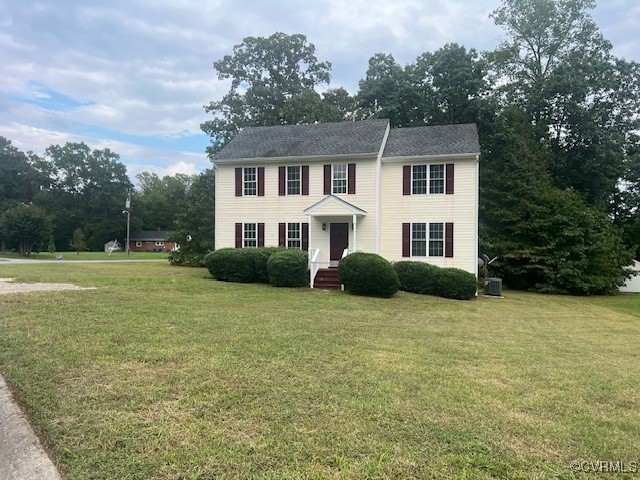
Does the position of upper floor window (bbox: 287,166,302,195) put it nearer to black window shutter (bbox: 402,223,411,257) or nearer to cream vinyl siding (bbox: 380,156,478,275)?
cream vinyl siding (bbox: 380,156,478,275)

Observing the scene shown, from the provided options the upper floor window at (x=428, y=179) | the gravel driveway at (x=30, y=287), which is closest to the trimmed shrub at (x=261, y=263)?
the gravel driveway at (x=30, y=287)

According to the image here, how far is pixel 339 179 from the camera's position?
17891 millimetres

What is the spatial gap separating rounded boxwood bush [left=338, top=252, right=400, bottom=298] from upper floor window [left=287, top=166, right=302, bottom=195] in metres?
5.71

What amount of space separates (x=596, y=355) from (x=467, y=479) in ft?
17.3

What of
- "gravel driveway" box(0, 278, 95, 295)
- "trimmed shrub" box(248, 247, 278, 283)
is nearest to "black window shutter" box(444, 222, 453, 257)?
"trimmed shrub" box(248, 247, 278, 283)

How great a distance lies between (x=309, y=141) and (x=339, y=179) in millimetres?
2818

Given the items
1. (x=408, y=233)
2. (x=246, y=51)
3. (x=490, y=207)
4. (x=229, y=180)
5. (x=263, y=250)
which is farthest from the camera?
(x=246, y=51)

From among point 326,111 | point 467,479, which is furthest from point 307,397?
point 326,111

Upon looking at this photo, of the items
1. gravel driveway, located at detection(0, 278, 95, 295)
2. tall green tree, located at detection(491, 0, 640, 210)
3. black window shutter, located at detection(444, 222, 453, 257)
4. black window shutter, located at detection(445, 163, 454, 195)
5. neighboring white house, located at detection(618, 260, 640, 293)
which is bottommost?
neighboring white house, located at detection(618, 260, 640, 293)

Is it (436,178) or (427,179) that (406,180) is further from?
(436,178)

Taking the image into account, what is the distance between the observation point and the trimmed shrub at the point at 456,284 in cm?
1439

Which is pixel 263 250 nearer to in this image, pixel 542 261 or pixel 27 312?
pixel 27 312

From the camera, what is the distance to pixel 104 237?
6303 centimetres

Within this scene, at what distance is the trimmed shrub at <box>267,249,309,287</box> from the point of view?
14.7 meters
